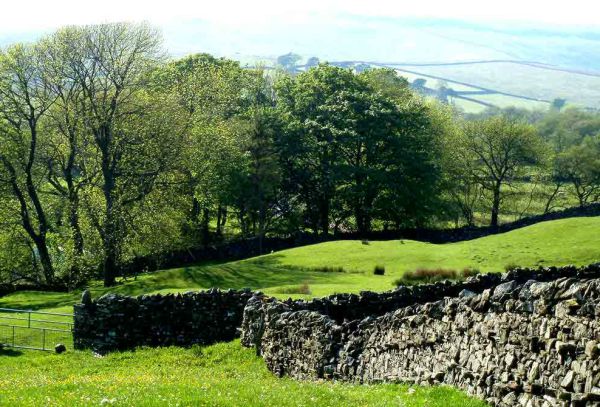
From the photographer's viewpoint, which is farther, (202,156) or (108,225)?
(202,156)

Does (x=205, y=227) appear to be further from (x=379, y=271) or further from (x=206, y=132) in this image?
(x=379, y=271)

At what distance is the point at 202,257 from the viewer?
238 feet

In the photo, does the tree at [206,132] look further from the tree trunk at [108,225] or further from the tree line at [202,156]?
the tree trunk at [108,225]

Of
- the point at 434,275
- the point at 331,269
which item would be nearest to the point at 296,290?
the point at 434,275

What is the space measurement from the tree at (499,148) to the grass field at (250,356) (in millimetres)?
42855

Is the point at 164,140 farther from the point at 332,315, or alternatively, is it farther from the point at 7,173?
the point at 332,315

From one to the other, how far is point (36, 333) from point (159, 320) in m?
6.73

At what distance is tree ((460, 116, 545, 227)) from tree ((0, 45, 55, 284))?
57.2 meters

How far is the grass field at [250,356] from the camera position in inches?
605

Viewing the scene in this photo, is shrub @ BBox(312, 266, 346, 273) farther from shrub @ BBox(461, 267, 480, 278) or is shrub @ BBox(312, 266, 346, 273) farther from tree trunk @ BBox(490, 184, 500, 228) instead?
tree trunk @ BBox(490, 184, 500, 228)

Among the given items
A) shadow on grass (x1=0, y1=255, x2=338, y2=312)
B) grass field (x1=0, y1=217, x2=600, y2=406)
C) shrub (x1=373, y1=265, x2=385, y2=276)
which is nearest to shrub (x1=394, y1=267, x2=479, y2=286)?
grass field (x1=0, y1=217, x2=600, y2=406)

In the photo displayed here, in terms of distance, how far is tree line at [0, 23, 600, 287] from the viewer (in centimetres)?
5700

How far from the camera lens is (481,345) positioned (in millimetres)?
14133

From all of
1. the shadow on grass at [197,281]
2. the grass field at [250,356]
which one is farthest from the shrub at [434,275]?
the shadow on grass at [197,281]
